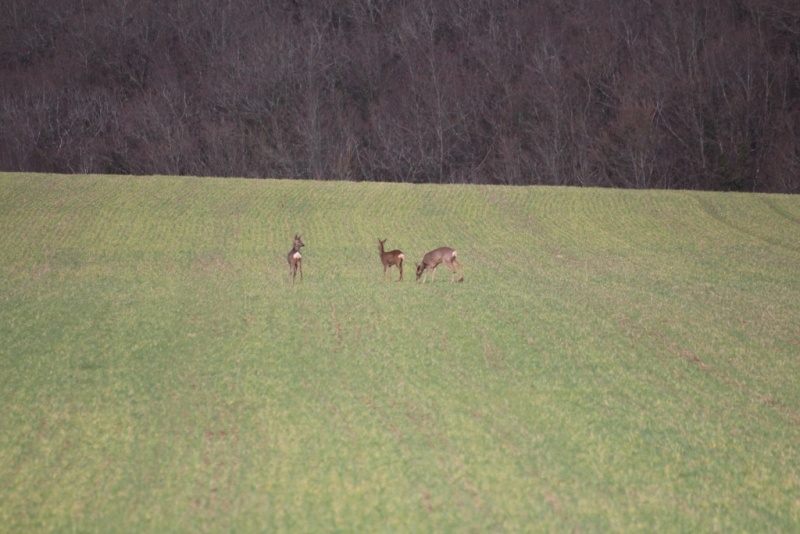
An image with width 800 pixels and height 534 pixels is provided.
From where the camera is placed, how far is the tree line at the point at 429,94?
67.1 meters

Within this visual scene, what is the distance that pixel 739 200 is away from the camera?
1737 inches

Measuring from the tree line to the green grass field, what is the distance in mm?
38097

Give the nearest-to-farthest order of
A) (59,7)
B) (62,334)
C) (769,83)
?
1. (62,334)
2. (769,83)
3. (59,7)

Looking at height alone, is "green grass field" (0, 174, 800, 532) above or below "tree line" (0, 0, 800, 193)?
below

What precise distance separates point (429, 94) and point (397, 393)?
66693 millimetres

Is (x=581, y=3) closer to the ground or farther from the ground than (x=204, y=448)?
farther from the ground

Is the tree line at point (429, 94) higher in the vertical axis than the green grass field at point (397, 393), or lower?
higher

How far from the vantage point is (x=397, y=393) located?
13664 mm

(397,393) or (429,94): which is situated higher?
(429,94)

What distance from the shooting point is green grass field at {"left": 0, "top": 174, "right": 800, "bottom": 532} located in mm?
9883

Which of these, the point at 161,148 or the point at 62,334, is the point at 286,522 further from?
the point at 161,148

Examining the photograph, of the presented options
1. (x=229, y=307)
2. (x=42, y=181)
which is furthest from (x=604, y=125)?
(x=229, y=307)

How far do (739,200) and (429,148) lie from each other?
112 ft

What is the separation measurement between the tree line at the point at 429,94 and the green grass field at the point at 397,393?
38097mm
